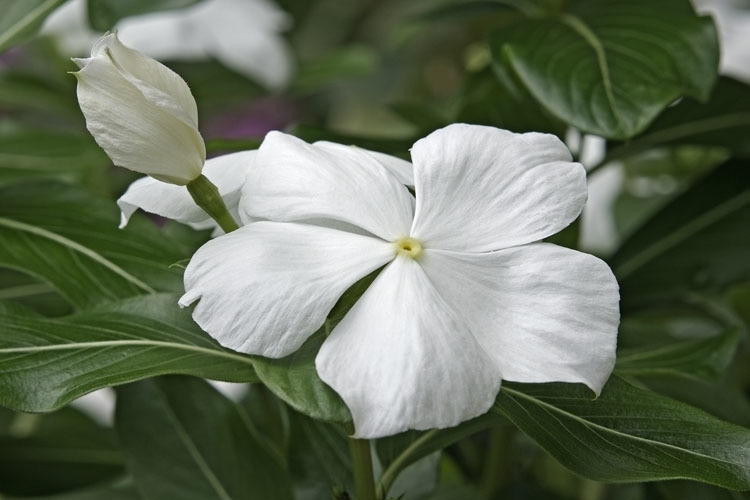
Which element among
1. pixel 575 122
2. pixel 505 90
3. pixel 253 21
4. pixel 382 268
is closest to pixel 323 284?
pixel 382 268

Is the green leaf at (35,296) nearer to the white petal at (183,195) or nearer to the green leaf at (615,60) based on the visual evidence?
the white petal at (183,195)

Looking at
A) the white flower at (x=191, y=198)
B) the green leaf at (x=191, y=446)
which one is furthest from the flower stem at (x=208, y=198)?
the green leaf at (x=191, y=446)

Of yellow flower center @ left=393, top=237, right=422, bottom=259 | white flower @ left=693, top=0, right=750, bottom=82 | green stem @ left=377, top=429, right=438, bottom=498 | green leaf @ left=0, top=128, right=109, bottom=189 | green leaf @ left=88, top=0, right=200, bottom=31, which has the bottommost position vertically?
white flower @ left=693, top=0, right=750, bottom=82

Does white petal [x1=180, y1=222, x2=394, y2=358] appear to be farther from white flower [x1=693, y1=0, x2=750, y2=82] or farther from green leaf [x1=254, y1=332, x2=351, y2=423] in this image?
white flower [x1=693, y1=0, x2=750, y2=82]

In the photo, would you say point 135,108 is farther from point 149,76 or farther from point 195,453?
point 195,453

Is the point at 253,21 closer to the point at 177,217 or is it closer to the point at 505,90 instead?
the point at 505,90

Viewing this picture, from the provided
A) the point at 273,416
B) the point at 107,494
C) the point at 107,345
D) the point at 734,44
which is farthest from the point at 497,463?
the point at 734,44

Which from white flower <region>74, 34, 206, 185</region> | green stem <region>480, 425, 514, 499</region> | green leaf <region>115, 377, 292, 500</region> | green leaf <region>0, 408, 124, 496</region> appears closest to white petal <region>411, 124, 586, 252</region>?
white flower <region>74, 34, 206, 185</region>
